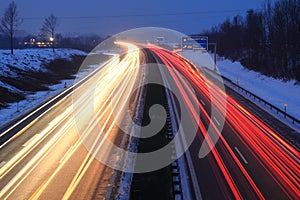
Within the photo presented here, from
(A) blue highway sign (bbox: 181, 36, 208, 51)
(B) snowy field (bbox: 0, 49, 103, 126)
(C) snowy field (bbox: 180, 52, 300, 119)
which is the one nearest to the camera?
(B) snowy field (bbox: 0, 49, 103, 126)

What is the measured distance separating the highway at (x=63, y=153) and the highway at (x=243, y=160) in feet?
15.3

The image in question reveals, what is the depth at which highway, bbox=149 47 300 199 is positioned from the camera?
15.0m

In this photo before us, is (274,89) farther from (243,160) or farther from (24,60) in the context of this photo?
(24,60)

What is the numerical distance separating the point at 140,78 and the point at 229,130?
28.0 metres

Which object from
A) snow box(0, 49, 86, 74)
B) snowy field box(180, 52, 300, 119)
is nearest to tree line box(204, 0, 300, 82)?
snowy field box(180, 52, 300, 119)

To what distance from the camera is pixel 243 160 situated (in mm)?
18328

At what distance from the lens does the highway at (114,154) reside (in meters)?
15.2

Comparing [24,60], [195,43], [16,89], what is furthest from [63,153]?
[195,43]

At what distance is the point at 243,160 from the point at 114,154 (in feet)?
23.3

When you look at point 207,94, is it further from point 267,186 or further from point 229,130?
point 267,186

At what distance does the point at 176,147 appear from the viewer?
2056 cm

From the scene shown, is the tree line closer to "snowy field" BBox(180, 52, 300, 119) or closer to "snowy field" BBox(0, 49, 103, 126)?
"snowy field" BBox(180, 52, 300, 119)

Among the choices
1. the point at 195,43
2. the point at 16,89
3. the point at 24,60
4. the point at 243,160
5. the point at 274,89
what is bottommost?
the point at 243,160

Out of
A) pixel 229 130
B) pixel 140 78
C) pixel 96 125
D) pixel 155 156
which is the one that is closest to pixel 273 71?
pixel 140 78
